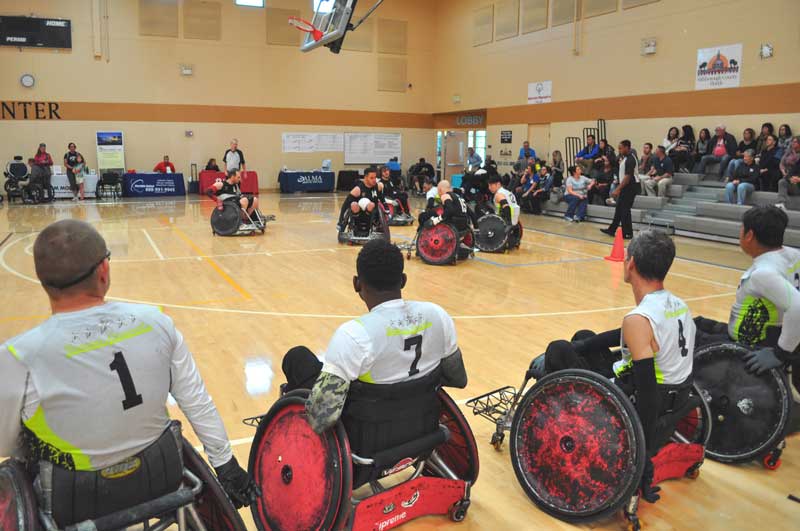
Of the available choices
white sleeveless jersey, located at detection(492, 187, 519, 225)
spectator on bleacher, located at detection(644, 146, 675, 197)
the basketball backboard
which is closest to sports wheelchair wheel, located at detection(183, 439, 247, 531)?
white sleeveless jersey, located at detection(492, 187, 519, 225)

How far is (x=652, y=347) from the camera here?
2.89m

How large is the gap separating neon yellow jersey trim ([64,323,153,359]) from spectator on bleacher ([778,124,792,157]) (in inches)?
557

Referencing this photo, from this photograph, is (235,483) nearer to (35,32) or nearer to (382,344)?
(382,344)

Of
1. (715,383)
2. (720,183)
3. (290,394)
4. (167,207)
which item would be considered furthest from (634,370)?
(167,207)

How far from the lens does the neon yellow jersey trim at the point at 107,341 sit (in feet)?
6.29

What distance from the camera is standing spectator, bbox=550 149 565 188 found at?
18031 mm

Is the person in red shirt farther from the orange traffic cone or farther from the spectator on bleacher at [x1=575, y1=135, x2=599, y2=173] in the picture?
the orange traffic cone

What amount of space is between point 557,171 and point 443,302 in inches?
454

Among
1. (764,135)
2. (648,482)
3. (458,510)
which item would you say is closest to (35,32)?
(764,135)

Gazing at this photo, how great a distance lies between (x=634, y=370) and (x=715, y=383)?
1.16 meters

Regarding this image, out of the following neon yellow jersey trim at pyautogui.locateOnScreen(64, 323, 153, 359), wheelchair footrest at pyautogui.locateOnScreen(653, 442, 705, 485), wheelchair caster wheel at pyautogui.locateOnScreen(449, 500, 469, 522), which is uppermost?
neon yellow jersey trim at pyautogui.locateOnScreen(64, 323, 153, 359)

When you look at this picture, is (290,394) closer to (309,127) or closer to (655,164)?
(655,164)

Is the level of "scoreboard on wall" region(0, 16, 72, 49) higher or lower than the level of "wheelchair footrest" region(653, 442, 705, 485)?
higher

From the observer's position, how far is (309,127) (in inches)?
982
